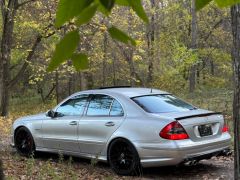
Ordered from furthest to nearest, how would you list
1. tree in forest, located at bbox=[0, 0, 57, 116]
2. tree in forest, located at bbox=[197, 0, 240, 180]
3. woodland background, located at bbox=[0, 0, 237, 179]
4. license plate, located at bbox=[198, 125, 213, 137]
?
woodland background, located at bbox=[0, 0, 237, 179], tree in forest, located at bbox=[0, 0, 57, 116], license plate, located at bbox=[198, 125, 213, 137], tree in forest, located at bbox=[197, 0, 240, 180]

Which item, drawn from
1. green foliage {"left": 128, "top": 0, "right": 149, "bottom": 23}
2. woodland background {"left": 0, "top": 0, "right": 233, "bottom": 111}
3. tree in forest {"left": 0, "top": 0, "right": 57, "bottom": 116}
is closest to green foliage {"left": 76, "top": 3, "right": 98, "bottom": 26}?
green foliage {"left": 128, "top": 0, "right": 149, "bottom": 23}

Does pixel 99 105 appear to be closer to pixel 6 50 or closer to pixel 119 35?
pixel 119 35

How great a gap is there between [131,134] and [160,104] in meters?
0.86

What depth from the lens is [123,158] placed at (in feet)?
26.8

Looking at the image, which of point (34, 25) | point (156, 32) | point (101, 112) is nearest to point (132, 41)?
point (101, 112)

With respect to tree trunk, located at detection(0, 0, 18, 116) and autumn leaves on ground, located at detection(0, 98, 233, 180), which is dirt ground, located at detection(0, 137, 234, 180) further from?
tree trunk, located at detection(0, 0, 18, 116)

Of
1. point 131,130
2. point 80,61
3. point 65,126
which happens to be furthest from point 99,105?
point 80,61

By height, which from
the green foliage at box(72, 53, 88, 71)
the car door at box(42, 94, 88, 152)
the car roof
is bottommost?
the car door at box(42, 94, 88, 152)

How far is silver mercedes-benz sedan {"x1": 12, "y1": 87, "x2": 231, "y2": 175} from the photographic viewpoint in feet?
25.6

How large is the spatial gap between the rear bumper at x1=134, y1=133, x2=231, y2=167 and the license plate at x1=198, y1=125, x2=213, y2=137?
5.5 inches

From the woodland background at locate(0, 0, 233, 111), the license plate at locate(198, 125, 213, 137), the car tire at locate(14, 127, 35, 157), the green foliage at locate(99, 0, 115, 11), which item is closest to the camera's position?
the green foliage at locate(99, 0, 115, 11)

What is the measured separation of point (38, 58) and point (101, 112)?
2391 centimetres

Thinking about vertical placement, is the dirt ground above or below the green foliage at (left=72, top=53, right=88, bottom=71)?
below

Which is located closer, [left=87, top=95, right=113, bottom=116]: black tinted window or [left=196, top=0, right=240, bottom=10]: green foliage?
[left=196, top=0, right=240, bottom=10]: green foliage
